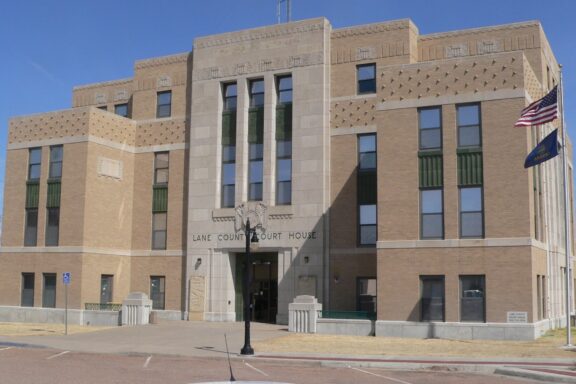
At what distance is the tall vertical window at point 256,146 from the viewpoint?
3991cm

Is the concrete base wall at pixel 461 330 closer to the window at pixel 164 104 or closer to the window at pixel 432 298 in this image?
the window at pixel 432 298

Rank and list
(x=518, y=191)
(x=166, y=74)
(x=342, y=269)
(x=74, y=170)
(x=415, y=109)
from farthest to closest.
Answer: (x=166, y=74) → (x=74, y=170) → (x=342, y=269) → (x=415, y=109) → (x=518, y=191)

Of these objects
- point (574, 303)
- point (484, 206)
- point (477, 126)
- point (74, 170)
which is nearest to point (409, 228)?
point (484, 206)

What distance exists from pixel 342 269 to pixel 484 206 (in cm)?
925

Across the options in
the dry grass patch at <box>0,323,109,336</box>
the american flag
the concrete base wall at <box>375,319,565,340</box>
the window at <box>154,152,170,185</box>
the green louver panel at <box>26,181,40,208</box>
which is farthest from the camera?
the window at <box>154,152,170,185</box>

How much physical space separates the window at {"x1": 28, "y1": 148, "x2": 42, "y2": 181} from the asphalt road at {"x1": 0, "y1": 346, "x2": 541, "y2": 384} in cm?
1938

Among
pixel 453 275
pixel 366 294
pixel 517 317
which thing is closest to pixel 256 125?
pixel 366 294

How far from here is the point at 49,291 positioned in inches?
1596

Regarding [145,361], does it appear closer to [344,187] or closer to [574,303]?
[344,187]

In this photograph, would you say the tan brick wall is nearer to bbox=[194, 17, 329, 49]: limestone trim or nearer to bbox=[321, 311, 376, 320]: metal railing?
bbox=[321, 311, 376, 320]: metal railing

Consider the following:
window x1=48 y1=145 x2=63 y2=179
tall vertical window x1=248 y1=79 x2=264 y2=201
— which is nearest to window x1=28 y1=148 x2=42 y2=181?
window x1=48 y1=145 x2=63 y2=179

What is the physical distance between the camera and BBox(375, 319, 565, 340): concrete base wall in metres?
28.8

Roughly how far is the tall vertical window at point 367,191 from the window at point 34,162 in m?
19.3

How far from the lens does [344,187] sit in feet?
123
